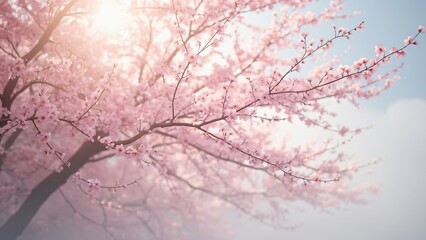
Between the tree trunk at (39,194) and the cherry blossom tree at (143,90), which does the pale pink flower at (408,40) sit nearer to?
the cherry blossom tree at (143,90)

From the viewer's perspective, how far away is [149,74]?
29.8ft

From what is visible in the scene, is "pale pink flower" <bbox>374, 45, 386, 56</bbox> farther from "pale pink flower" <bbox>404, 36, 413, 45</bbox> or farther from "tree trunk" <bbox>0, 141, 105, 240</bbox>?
"tree trunk" <bbox>0, 141, 105, 240</bbox>

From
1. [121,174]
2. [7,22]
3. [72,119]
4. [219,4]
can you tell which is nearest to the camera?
[72,119]

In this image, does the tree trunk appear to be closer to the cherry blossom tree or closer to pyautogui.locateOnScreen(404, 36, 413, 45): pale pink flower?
the cherry blossom tree

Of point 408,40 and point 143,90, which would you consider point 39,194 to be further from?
point 408,40

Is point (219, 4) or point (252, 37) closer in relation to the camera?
point (219, 4)

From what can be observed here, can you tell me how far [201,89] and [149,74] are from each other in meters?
1.88

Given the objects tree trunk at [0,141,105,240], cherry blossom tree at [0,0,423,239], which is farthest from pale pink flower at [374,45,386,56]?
tree trunk at [0,141,105,240]

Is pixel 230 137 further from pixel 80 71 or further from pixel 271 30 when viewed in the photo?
pixel 271 30

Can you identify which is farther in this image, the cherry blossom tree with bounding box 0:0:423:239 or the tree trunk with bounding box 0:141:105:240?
the tree trunk with bounding box 0:141:105:240

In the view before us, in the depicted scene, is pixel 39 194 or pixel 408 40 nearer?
pixel 408 40

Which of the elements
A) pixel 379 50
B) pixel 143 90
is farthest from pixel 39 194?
pixel 379 50

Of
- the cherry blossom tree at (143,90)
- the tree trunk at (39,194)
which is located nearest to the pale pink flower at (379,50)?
the cherry blossom tree at (143,90)

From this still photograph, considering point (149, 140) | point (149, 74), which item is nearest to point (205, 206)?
point (149, 140)
